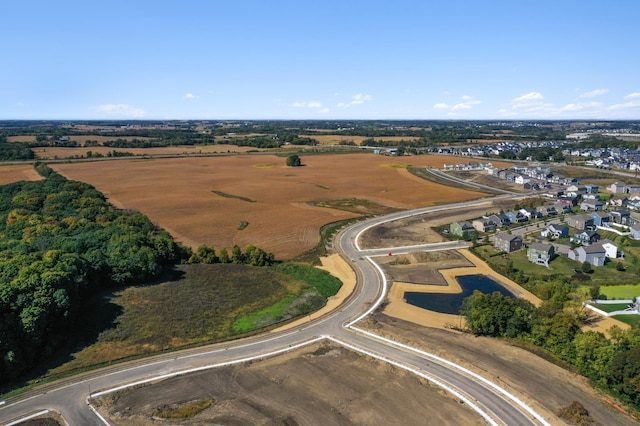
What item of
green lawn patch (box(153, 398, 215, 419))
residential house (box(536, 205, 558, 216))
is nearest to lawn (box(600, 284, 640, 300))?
residential house (box(536, 205, 558, 216))

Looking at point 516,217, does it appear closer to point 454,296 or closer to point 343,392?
point 454,296

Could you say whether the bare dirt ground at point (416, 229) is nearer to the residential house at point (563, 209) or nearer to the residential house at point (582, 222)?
the residential house at point (563, 209)

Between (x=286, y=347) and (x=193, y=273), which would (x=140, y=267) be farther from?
(x=286, y=347)

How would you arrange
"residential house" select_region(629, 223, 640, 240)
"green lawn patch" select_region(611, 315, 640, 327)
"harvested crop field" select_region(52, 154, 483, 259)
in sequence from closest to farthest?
"green lawn patch" select_region(611, 315, 640, 327) < "residential house" select_region(629, 223, 640, 240) < "harvested crop field" select_region(52, 154, 483, 259)

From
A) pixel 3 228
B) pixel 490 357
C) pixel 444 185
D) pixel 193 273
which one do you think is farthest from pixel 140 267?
pixel 444 185

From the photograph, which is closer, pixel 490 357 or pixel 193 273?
pixel 490 357

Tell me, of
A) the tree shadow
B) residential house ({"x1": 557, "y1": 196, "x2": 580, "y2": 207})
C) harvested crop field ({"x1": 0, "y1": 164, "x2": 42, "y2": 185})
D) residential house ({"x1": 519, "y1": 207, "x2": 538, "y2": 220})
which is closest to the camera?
the tree shadow

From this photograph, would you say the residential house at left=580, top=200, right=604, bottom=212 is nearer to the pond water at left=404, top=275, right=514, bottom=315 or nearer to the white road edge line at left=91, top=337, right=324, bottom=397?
the pond water at left=404, top=275, right=514, bottom=315
